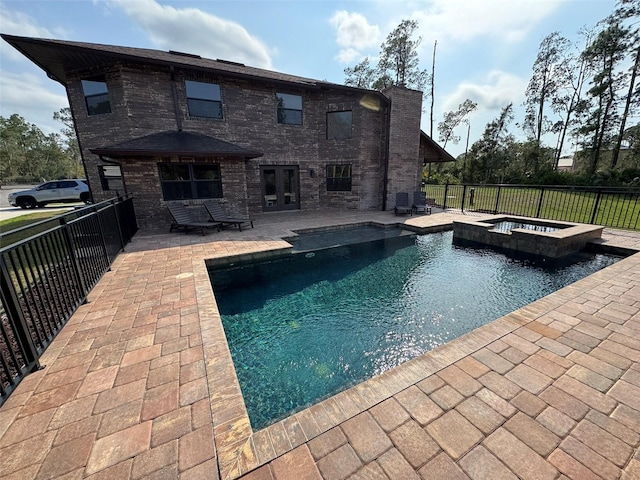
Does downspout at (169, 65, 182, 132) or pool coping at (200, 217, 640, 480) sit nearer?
pool coping at (200, 217, 640, 480)

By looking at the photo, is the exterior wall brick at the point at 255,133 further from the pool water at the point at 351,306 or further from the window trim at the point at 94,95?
the pool water at the point at 351,306

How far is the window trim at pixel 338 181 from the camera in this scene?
11867mm

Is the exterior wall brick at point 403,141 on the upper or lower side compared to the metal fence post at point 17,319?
upper

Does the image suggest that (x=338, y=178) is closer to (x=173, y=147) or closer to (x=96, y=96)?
(x=173, y=147)

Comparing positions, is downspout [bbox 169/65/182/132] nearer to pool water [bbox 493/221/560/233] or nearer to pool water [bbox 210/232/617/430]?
pool water [bbox 210/232/617/430]

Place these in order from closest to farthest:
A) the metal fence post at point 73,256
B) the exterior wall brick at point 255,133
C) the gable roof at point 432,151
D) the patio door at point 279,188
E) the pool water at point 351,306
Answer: the pool water at point 351,306
the metal fence post at point 73,256
the exterior wall brick at point 255,133
the patio door at point 279,188
the gable roof at point 432,151

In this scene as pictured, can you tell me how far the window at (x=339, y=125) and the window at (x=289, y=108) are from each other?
4.53ft

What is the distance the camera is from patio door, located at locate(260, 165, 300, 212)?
11102 millimetres

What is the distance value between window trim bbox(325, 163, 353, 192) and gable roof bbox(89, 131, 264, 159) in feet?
14.0

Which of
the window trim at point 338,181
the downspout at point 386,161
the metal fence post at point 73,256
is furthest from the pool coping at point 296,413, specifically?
the window trim at point 338,181

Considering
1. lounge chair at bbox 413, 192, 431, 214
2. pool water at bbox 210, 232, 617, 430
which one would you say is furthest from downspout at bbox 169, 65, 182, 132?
lounge chair at bbox 413, 192, 431, 214

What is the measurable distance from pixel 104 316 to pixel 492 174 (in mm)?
32325

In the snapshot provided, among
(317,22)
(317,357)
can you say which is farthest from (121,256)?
(317,22)

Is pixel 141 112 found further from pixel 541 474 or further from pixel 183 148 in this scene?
pixel 541 474
